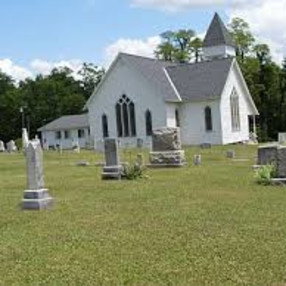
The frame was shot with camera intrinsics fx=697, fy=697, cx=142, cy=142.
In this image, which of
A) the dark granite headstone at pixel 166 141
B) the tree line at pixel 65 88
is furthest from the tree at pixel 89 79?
the dark granite headstone at pixel 166 141

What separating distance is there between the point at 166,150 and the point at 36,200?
1459cm

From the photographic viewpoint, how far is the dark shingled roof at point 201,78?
60719 mm

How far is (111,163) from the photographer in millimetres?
23859

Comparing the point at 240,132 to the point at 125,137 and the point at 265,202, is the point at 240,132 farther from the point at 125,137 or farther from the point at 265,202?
the point at 265,202

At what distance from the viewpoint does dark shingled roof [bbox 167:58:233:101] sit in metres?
60.7

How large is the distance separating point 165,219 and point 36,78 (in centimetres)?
9586

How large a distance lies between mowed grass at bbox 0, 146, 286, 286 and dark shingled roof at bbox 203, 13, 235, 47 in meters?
56.3

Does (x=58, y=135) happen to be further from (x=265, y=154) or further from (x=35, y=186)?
(x=35, y=186)

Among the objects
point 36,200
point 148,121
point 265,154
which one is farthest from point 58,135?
point 36,200

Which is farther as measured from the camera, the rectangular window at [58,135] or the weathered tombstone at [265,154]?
the rectangular window at [58,135]

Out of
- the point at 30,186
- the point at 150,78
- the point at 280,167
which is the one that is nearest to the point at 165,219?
the point at 30,186

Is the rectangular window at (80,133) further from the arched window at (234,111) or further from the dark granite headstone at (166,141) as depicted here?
the dark granite headstone at (166,141)

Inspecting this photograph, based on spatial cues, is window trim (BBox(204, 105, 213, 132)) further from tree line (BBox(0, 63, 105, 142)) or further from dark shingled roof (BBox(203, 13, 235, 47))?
tree line (BBox(0, 63, 105, 142))

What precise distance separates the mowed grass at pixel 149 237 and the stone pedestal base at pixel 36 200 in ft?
0.80
